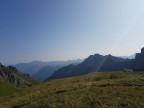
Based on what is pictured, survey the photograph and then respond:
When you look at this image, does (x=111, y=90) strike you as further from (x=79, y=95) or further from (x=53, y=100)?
(x=53, y=100)

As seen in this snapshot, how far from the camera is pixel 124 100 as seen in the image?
31.4 metres

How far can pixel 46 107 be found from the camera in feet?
104

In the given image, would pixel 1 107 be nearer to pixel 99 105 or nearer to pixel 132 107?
pixel 99 105

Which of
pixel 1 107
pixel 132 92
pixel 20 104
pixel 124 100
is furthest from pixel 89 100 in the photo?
pixel 1 107

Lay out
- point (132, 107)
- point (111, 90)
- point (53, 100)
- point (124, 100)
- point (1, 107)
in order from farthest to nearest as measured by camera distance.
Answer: point (1, 107)
point (111, 90)
point (53, 100)
point (124, 100)
point (132, 107)

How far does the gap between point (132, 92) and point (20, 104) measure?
1609 centimetres

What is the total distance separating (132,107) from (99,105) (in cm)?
382

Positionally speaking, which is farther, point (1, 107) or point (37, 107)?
point (1, 107)

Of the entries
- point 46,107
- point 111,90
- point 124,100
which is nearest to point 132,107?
point 124,100

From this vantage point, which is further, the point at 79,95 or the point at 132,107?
the point at 79,95

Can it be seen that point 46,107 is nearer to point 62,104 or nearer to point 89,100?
point 62,104

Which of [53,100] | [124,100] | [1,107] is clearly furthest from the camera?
[1,107]

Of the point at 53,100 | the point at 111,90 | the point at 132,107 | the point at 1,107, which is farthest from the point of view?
the point at 1,107

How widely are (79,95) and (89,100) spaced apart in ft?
10.4
